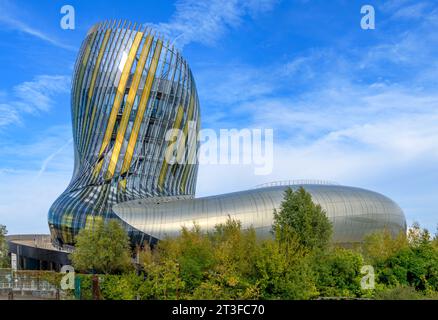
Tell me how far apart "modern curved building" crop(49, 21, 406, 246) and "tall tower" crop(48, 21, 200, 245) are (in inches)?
5.1

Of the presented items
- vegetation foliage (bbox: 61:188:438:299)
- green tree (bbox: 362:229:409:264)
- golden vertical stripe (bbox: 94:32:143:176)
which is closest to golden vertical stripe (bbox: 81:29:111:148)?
golden vertical stripe (bbox: 94:32:143:176)

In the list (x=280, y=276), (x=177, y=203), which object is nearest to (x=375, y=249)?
(x=280, y=276)

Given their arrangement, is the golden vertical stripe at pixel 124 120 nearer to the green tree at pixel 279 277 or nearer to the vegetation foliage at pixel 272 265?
the vegetation foliage at pixel 272 265

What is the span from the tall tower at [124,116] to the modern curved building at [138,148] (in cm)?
13

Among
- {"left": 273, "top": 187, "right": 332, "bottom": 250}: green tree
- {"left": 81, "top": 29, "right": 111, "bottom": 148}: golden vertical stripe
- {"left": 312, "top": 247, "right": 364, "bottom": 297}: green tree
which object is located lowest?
{"left": 312, "top": 247, "right": 364, "bottom": 297}: green tree

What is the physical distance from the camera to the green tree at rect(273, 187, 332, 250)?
33000 mm

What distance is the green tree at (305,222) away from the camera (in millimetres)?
33000

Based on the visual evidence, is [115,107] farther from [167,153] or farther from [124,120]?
[167,153]

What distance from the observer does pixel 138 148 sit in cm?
6041

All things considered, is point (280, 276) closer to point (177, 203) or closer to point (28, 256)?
point (177, 203)

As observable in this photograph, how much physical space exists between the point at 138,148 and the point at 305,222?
106 ft

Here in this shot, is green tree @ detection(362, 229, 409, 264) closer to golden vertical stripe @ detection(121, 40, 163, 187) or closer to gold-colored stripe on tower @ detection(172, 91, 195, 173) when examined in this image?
golden vertical stripe @ detection(121, 40, 163, 187)

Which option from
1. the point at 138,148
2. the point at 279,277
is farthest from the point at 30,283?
the point at 138,148

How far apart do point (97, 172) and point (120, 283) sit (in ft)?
108
